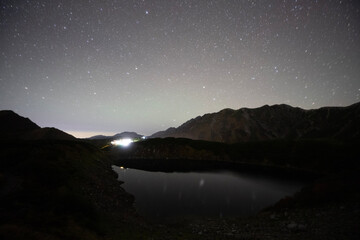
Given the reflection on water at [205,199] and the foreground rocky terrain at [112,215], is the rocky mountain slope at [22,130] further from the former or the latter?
the reflection on water at [205,199]

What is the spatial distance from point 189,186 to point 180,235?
1089 inches

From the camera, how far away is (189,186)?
41.3 meters

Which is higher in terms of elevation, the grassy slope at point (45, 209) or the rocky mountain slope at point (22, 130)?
the rocky mountain slope at point (22, 130)

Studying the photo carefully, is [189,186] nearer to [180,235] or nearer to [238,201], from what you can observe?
[238,201]

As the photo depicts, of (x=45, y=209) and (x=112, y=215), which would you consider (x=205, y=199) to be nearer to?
(x=112, y=215)

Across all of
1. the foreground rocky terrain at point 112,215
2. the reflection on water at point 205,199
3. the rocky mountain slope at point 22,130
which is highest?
the rocky mountain slope at point 22,130

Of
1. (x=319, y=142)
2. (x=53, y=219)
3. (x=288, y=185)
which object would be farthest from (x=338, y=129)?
(x=53, y=219)

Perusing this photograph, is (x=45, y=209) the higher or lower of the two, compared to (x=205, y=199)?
higher

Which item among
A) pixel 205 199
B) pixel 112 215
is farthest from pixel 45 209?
pixel 205 199

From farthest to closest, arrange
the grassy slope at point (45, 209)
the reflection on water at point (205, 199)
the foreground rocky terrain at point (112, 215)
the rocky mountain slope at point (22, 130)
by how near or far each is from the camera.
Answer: the rocky mountain slope at point (22, 130)
the reflection on water at point (205, 199)
the foreground rocky terrain at point (112, 215)
the grassy slope at point (45, 209)

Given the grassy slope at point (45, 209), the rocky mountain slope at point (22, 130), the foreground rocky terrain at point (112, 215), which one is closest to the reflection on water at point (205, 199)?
the foreground rocky terrain at point (112, 215)

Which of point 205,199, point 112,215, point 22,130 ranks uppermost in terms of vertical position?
point 22,130

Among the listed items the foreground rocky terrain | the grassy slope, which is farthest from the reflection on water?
the grassy slope

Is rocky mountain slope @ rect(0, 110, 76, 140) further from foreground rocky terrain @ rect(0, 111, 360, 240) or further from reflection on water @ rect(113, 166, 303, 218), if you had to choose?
reflection on water @ rect(113, 166, 303, 218)
